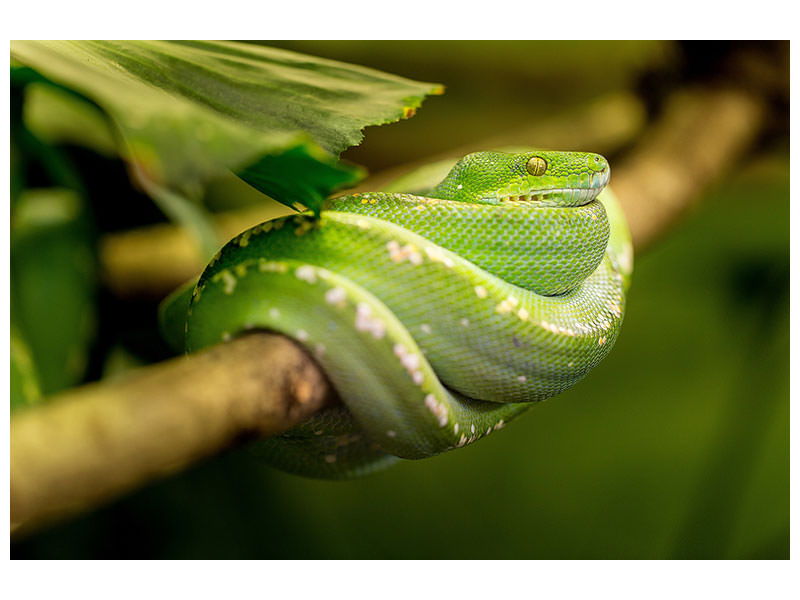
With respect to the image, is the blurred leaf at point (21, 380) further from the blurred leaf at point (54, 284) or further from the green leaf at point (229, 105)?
the green leaf at point (229, 105)

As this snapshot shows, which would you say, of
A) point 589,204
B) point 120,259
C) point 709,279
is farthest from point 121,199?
point 709,279

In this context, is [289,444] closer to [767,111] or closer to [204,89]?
[204,89]

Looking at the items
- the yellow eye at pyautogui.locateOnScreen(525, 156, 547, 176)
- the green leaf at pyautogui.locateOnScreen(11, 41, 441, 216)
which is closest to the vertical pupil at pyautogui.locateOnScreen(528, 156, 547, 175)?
the yellow eye at pyautogui.locateOnScreen(525, 156, 547, 176)

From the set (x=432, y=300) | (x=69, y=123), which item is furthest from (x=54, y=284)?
(x=432, y=300)

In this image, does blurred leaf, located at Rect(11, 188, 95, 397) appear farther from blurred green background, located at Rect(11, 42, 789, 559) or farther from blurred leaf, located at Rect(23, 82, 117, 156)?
blurred leaf, located at Rect(23, 82, 117, 156)

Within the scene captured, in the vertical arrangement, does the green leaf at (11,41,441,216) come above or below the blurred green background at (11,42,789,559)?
above

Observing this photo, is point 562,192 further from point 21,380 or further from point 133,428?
point 21,380

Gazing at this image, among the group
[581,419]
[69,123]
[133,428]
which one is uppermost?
[69,123]

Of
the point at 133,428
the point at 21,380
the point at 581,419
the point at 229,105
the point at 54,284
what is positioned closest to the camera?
the point at 133,428
